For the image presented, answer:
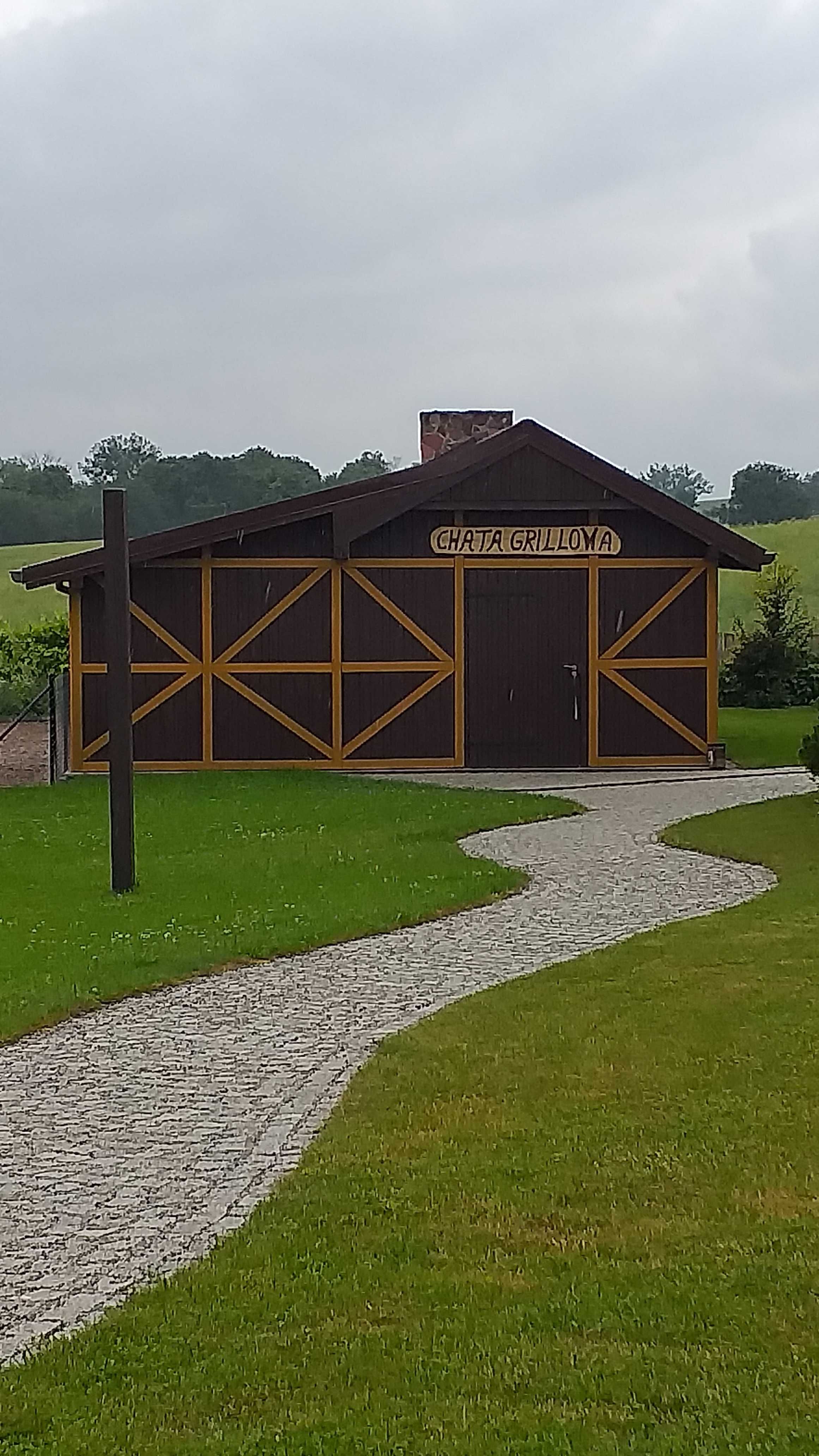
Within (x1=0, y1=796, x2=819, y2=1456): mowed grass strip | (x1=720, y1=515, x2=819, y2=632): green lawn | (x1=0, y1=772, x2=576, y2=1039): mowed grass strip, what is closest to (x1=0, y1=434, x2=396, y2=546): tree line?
(x1=720, y1=515, x2=819, y2=632): green lawn

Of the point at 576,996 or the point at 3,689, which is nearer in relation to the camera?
the point at 576,996

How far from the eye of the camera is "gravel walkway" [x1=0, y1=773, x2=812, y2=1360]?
16.6ft

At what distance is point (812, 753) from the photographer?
51.5ft

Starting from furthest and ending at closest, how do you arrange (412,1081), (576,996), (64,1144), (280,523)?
(280,523) → (576,996) → (412,1081) → (64,1144)

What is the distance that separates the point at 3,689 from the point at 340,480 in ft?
131

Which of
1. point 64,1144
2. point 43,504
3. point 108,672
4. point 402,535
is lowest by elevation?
point 64,1144

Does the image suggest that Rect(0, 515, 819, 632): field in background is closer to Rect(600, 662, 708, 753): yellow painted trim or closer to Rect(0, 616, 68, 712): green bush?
Rect(0, 616, 68, 712): green bush

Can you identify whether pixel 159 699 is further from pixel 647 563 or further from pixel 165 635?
pixel 647 563

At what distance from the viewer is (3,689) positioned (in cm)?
3036

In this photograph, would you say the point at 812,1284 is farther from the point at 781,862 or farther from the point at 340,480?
the point at 340,480

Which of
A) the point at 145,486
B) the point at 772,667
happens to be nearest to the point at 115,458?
the point at 145,486

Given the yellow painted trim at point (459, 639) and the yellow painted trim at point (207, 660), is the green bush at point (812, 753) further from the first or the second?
the yellow painted trim at point (207, 660)

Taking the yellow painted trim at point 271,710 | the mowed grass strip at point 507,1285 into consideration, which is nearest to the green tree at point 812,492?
the yellow painted trim at point 271,710

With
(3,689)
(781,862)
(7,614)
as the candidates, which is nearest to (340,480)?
(7,614)
